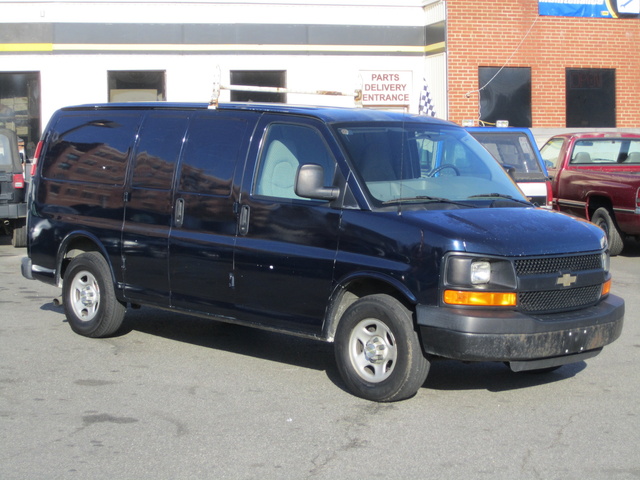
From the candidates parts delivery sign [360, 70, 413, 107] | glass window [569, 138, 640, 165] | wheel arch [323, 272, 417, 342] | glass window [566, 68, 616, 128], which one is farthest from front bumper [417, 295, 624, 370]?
glass window [566, 68, 616, 128]

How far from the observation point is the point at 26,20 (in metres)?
21.4

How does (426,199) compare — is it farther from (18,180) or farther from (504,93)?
(504,93)

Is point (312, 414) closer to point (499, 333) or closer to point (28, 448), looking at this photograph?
point (499, 333)

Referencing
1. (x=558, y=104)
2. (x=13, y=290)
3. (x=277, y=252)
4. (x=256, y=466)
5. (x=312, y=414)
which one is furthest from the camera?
(x=558, y=104)

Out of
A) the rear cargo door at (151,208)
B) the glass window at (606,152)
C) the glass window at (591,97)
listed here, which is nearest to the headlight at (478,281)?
the rear cargo door at (151,208)

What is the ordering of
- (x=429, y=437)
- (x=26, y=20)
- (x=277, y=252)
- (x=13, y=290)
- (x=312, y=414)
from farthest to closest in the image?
1. (x=26, y=20)
2. (x=13, y=290)
3. (x=277, y=252)
4. (x=312, y=414)
5. (x=429, y=437)

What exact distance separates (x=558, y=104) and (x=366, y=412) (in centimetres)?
1856

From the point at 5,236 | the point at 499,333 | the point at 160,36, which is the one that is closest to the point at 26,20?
the point at 160,36

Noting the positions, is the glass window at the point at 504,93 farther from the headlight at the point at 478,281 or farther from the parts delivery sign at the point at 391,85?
the headlight at the point at 478,281

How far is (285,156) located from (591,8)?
1821 cm

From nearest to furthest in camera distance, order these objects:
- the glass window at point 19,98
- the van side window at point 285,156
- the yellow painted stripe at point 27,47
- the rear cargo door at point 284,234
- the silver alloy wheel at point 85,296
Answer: the rear cargo door at point 284,234 < the van side window at point 285,156 < the silver alloy wheel at point 85,296 < the yellow painted stripe at point 27,47 < the glass window at point 19,98

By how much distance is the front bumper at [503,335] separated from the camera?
5.89 m

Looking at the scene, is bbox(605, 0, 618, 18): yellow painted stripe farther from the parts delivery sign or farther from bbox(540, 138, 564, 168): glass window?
bbox(540, 138, 564, 168): glass window

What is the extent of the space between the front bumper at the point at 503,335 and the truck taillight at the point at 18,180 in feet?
35.4
